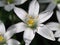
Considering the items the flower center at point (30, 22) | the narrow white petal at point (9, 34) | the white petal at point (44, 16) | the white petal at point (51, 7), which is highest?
the white petal at point (51, 7)

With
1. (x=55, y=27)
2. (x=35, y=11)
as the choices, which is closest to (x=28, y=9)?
(x=35, y=11)

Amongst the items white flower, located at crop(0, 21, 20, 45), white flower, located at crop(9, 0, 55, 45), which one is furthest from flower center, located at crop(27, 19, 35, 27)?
white flower, located at crop(0, 21, 20, 45)

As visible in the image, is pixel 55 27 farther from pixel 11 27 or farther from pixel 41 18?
pixel 11 27

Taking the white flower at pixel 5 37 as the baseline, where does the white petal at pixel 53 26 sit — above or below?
above

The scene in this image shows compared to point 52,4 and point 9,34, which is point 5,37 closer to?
point 9,34

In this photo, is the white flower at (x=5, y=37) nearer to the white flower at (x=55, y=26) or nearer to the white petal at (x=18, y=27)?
the white petal at (x=18, y=27)

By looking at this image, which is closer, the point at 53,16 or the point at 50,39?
the point at 50,39

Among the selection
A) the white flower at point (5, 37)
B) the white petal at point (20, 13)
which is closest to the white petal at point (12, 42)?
the white flower at point (5, 37)

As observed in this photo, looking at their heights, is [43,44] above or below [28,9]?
below
